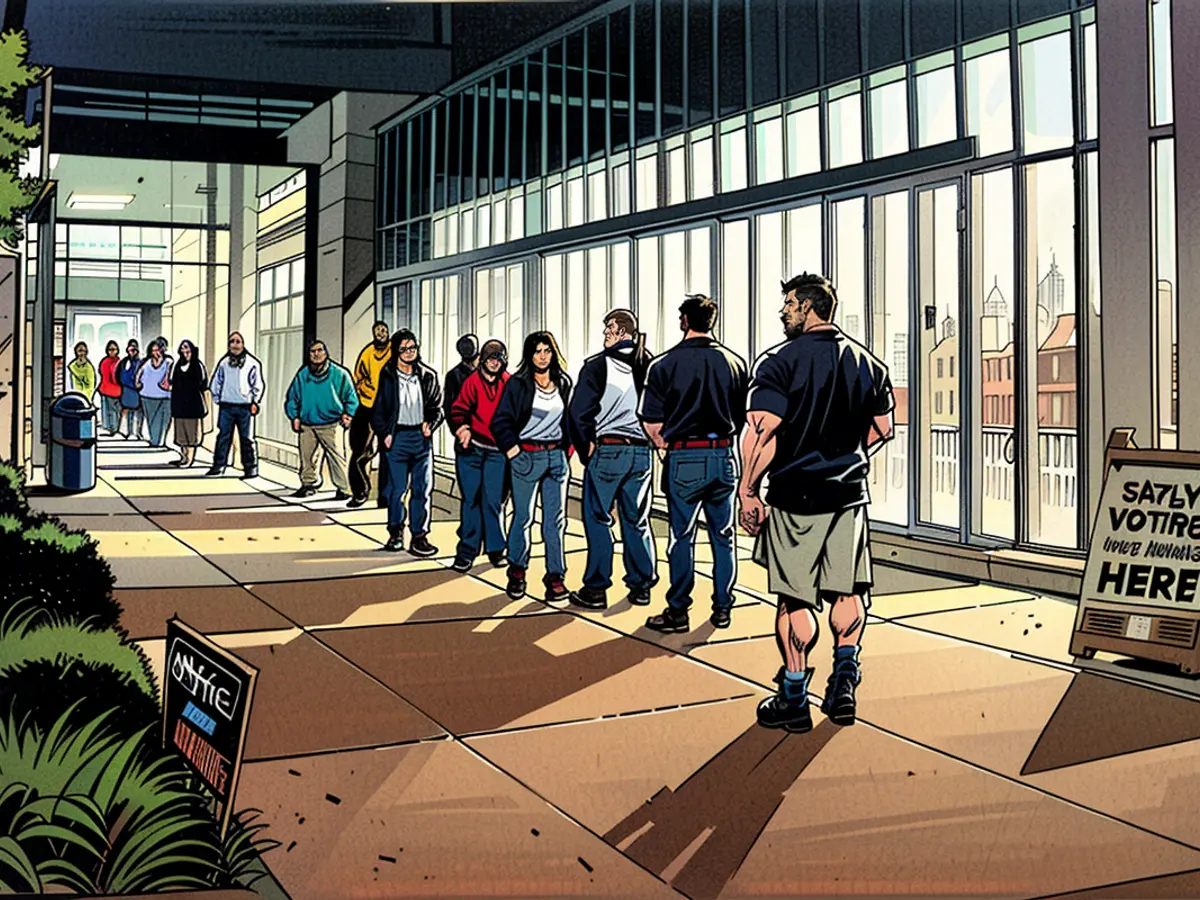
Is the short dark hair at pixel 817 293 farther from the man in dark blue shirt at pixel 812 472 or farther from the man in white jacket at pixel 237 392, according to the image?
the man in white jacket at pixel 237 392

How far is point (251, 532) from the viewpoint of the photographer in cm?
518

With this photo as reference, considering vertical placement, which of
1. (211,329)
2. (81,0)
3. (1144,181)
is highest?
(81,0)

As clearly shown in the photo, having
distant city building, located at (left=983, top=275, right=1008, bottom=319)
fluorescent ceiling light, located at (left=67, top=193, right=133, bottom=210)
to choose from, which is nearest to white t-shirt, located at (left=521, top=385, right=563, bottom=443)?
distant city building, located at (left=983, top=275, right=1008, bottom=319)

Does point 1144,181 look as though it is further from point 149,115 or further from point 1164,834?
point 149,115

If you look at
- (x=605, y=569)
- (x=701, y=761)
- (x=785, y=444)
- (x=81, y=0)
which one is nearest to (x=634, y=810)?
(x=701, y=761)

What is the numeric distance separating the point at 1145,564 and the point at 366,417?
3.90 metres

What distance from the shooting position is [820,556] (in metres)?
3.92

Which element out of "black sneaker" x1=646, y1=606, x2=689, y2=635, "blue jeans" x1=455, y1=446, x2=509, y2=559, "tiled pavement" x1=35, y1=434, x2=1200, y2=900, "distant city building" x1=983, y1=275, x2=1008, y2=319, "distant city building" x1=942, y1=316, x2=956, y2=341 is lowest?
"tiled pavement" x1=35, y1=434, x2=1200, y2=900

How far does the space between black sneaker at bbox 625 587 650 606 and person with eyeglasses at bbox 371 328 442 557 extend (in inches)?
52.3

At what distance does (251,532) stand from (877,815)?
2.96m

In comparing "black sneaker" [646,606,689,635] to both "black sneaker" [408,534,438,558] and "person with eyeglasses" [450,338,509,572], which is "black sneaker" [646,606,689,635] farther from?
"black sneaker" [408,534,438,558]

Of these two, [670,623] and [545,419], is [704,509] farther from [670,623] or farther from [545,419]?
[545,419]

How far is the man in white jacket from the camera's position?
456 centimetres

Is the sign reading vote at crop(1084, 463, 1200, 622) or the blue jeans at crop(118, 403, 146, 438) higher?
the blue jeans at crop(118, 403, 146, 438)
